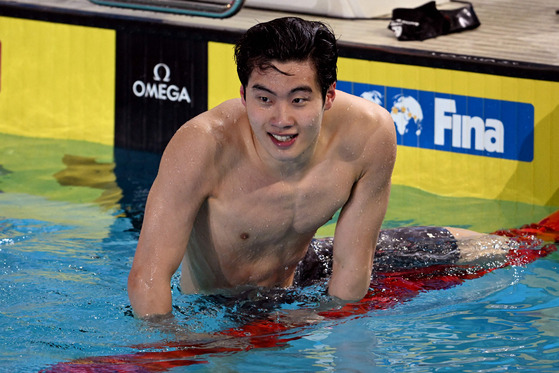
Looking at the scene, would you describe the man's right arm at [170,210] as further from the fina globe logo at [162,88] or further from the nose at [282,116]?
the fina globe logo at [162,88]

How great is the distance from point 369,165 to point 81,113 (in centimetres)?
360

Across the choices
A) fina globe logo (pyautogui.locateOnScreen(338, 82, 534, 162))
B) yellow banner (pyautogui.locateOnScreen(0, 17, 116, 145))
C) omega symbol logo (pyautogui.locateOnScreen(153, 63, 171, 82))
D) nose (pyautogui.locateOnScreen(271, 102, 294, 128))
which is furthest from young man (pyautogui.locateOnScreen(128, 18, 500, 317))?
yellow banner (pyautogui.locateOnScreen(0, 17, 116, 145))

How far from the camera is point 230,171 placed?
2975 mm

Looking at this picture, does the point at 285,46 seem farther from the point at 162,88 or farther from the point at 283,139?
the point at 162,88

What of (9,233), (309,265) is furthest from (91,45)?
(309,265)

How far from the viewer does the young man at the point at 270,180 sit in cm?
276

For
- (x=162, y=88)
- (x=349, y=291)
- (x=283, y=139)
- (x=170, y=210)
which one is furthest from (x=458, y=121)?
(x=170, y=210)

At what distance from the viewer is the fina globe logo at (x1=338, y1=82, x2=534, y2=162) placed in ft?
16.8

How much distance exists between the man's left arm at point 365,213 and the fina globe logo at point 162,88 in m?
2.94

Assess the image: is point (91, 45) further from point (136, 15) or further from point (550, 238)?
point (550, 238)

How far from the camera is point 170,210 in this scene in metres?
2.82

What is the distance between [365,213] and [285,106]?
0.57 metres

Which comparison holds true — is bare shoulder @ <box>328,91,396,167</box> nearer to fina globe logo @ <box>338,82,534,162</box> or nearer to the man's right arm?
the man's right arm

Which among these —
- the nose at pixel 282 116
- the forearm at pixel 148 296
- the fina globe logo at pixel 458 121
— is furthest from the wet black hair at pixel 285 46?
the fina globe logo at pixel 458 121
